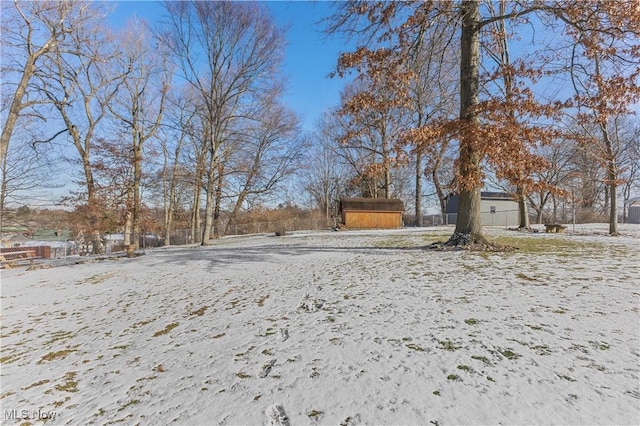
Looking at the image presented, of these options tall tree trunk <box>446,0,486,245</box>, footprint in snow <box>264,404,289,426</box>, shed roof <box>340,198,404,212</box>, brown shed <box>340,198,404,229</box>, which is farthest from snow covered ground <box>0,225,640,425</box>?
shed roof <box>340,198,404,212</box>

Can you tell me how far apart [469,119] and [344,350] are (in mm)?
7170

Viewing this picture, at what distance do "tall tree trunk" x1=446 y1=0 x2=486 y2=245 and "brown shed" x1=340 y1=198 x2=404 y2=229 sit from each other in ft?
57.9

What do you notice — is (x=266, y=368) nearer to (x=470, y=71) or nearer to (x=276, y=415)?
(x=276, y=415)

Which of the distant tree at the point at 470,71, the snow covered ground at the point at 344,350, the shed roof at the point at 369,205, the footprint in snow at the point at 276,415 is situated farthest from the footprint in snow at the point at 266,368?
the shed roof at the point at 369,205

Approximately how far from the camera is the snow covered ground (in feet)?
6.91

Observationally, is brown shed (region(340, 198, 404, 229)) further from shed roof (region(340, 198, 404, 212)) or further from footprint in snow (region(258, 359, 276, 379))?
footprint in snow (region(258, 359, 276, 379))

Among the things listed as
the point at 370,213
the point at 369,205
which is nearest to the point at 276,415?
the point at 370,213

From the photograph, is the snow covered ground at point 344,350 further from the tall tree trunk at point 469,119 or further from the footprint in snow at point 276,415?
the tall tree trunk at point 469,119

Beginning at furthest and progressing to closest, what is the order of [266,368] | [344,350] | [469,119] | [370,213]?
1. [370,213]
2. [469,119]
3. [344,350]
4. [266,368]

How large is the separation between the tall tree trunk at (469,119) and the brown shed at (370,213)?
57.9ft

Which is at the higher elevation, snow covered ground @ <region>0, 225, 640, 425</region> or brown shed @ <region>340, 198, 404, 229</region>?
brown shed @ <region>340, 198, 404, 229</region>

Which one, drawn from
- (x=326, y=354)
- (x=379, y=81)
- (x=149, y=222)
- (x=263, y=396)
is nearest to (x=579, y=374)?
(x=326, y=354)

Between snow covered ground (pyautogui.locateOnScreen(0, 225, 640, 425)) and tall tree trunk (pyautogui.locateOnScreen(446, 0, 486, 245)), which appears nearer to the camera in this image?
snow covered ground (pyautogui.locateOnScreen(0, 225, 640, 425))

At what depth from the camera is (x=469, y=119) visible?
301 inches
